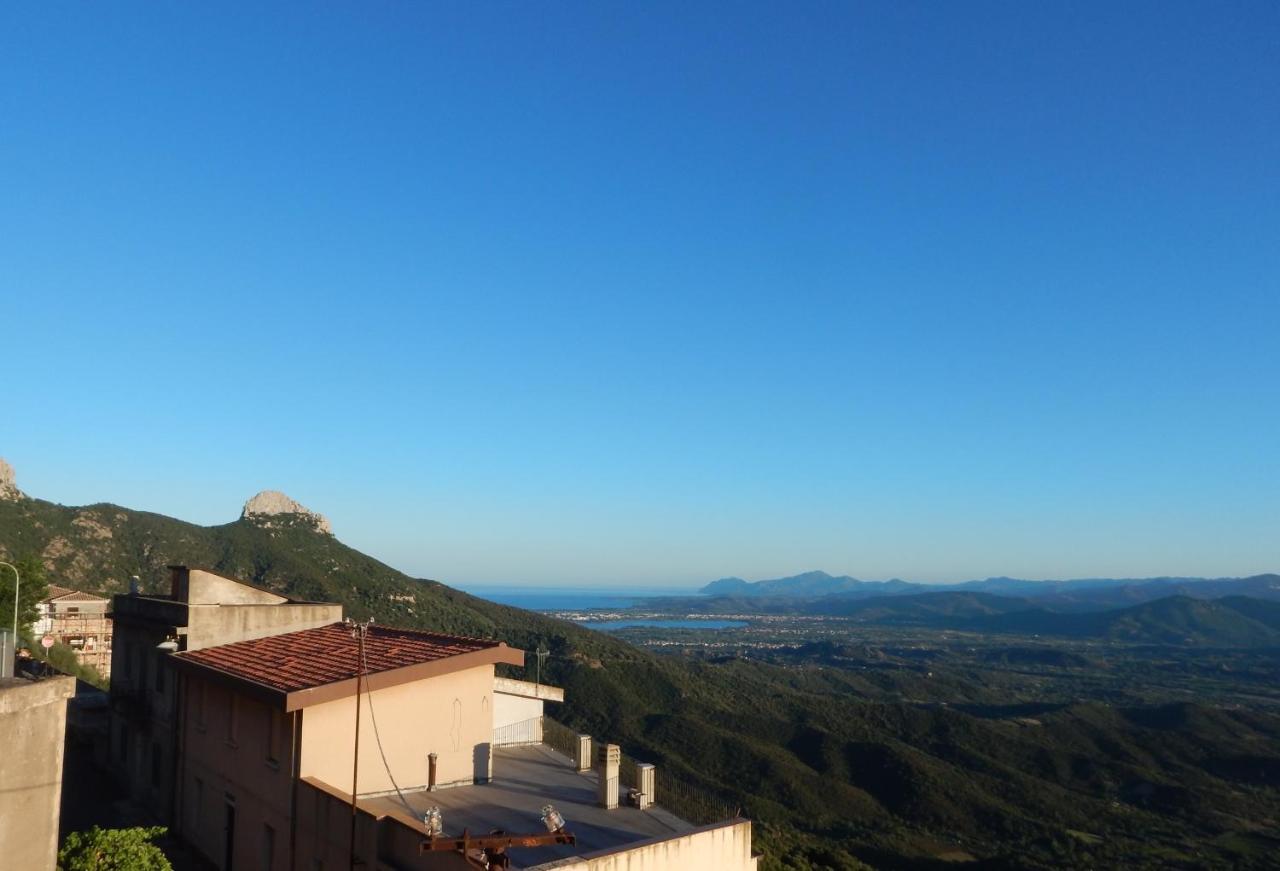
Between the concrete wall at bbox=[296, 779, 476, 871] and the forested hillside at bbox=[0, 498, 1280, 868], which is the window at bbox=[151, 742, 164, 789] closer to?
the concrete wall at bbox=[296, 779, 476, 871]

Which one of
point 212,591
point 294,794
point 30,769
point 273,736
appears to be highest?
point 212,591

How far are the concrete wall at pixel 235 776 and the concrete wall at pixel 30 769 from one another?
5.93 meters

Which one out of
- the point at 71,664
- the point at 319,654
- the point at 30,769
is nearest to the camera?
the point at 30,769

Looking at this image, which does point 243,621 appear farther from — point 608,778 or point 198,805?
point 608,778

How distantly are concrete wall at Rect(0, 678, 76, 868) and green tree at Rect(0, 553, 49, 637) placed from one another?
2712cm

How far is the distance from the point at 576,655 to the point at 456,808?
72.0 metres

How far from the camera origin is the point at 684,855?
1264 cm

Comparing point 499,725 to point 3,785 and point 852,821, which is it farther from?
point 852,821

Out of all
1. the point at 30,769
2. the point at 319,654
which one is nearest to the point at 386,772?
the point at 319,654

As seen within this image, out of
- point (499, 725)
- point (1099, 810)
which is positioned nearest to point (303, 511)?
point (1099, 810)

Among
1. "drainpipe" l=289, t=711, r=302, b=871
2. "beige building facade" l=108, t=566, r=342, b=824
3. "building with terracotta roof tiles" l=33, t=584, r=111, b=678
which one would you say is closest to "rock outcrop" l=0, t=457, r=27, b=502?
"building with terracotta roof tiles" l=33, t=584, r=111, b=678

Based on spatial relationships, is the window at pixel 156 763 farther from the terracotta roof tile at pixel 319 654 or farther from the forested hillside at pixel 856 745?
the forested hillside at pixel 856 745

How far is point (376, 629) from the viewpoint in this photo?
2019 cm

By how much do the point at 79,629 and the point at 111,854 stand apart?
122 ft
